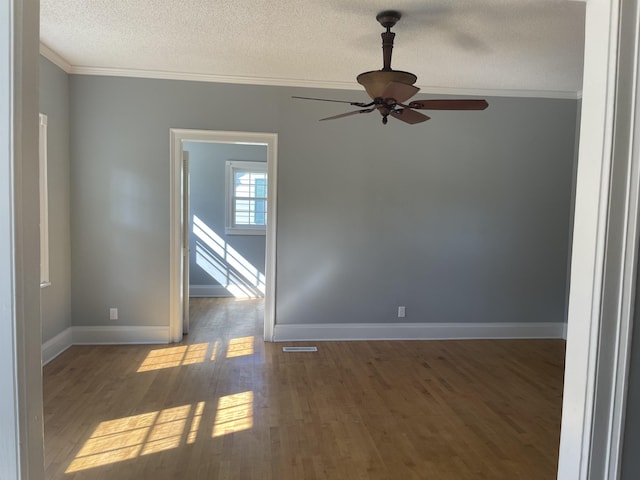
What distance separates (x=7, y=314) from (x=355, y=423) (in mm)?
2252

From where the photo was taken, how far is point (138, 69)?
12.8 ft

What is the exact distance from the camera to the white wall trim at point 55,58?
341 centimetres

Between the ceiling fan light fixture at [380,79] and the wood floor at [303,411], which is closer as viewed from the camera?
the wood floor at [303,411]

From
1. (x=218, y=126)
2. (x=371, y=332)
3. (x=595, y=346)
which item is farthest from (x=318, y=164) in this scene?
(x=595, y=346)

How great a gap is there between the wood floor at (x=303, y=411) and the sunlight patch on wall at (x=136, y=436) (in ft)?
0.03

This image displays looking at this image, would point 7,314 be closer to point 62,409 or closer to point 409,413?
point 62,409

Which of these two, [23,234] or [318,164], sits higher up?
[318,164]

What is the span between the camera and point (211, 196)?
6.70m

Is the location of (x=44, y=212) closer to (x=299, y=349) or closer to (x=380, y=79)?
(x=299, y=349)

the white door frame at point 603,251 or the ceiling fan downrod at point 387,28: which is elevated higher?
the ceiling fan downrod at point 387,28

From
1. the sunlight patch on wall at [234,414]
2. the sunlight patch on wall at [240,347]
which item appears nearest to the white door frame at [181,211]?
the sunlight patch on wall at [240,347]

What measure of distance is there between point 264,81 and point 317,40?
1.12 m

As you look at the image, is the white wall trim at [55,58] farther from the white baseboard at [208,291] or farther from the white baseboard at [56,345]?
the white baseboard at [208,291]

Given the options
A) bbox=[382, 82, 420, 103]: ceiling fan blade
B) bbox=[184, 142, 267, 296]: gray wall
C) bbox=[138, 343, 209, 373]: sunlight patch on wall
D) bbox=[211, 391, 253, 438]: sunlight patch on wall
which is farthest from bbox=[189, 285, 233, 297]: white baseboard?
bbox=[382, 82, 420, 103]: ceiling fan blade
